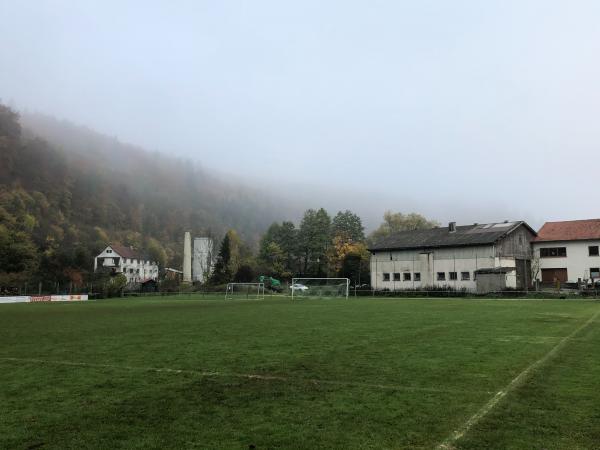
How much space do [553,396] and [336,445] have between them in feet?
13.0

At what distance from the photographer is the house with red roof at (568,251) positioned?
202 feet

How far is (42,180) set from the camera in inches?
5861

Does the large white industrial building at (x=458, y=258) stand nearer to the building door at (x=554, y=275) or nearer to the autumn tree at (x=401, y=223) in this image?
the building door at (x=554, y=275)

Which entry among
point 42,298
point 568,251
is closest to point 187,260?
point 42,298

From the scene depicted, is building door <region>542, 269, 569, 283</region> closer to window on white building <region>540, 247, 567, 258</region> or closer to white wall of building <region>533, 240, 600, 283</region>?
white wall of building <region>533, 240, 600, 283</region>

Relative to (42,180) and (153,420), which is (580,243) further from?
(42,180)

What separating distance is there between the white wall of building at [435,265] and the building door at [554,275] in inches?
283

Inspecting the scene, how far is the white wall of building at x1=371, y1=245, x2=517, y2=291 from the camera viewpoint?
59.1 m

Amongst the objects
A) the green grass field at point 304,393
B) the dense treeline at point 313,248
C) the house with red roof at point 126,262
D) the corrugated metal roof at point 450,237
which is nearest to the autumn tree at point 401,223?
the dense treeline at point 313,248

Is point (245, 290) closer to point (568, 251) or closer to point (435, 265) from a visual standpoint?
point (435, 265)

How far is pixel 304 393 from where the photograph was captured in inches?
308

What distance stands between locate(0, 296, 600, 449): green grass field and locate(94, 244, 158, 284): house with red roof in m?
113

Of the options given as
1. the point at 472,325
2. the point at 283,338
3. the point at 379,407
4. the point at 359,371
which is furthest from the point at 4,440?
the point at 472,325

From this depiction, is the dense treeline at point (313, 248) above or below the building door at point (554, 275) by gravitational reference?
above
